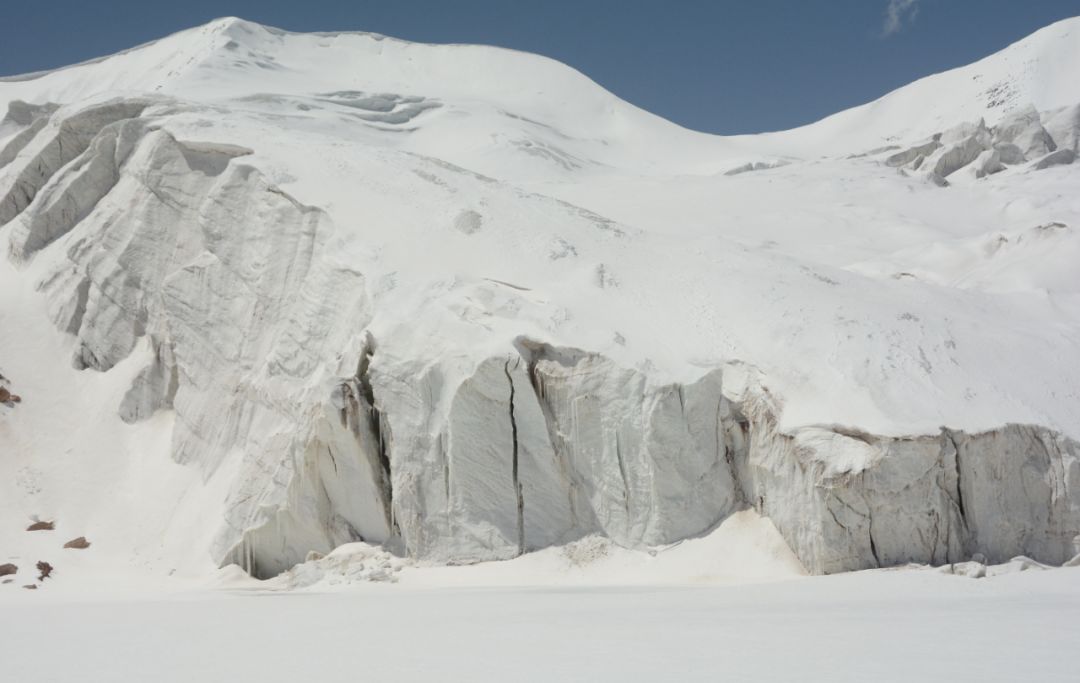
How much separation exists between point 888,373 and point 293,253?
10.6 meters

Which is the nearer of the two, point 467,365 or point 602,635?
point 602,635

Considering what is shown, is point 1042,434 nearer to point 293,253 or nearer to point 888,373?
point 888,373

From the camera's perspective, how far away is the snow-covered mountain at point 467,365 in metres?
12.3

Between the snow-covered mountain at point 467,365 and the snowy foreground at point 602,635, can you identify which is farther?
the snow-covered mountain at point 467,365

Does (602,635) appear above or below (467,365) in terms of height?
below

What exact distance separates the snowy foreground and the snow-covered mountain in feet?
5.71

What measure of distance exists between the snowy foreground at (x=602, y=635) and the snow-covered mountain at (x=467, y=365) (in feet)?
5.71

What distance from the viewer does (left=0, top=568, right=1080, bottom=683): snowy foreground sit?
6484mm

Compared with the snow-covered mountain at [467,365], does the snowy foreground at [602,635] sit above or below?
below

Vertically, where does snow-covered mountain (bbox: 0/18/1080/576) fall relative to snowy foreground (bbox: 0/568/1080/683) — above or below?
above

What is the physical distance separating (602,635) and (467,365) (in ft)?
22.0

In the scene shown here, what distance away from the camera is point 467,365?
555 inches

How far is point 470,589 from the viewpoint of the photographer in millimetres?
12375

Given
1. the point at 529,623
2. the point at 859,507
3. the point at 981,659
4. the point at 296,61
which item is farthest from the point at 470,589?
the point at 296,61
